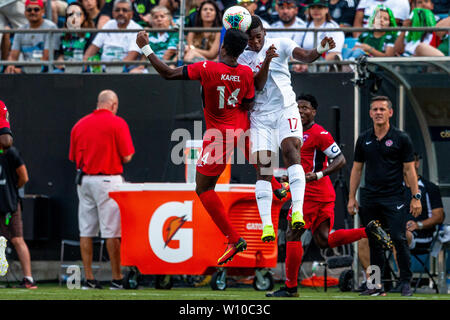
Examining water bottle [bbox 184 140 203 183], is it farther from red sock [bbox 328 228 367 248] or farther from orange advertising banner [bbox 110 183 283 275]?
red sock [bbox 328 228 367 248]

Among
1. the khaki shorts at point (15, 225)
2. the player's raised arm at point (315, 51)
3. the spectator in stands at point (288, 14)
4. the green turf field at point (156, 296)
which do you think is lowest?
the green turf field at point (156, 296)

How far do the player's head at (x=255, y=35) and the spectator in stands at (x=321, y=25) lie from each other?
167 inches

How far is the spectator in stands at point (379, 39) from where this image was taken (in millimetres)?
13750

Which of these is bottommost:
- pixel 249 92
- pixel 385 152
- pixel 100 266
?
pixel 100 266

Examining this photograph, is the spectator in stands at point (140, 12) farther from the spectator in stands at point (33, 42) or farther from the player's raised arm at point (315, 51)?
the player's raised arm at point (315, 51)

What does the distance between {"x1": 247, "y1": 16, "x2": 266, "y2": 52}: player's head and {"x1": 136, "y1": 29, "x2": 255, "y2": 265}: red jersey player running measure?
34 cm

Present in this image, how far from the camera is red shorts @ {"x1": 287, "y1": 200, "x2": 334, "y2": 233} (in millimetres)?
10570

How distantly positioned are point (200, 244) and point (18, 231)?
8.88 ft

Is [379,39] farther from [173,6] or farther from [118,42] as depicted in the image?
[118,42]

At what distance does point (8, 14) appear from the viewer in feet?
51.0

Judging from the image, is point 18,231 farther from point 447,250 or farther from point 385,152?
point 447,250

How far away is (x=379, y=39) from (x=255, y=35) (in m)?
4.83

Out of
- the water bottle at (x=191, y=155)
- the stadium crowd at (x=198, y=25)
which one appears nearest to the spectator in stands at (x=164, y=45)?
the stadium crowd at (x=198, y=25)
